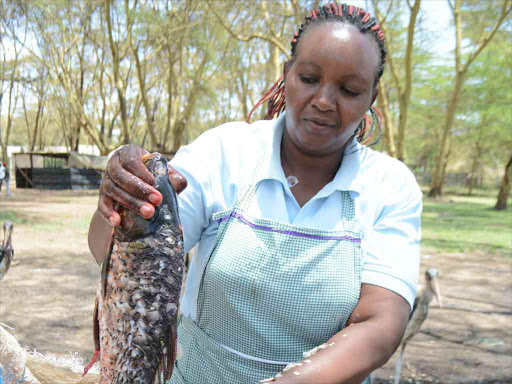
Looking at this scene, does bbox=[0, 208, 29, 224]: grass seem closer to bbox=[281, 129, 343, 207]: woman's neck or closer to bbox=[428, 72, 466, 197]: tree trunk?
bbox=[281, 129, 343, 207]: woman's neck

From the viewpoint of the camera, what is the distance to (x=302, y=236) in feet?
5.17

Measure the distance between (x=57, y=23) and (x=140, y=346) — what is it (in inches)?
917


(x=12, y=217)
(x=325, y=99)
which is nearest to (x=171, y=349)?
(x=325, y=99)

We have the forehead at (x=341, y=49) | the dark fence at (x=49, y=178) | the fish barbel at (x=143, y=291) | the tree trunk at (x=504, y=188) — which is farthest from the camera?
the dark fence at (x=49, y=178)

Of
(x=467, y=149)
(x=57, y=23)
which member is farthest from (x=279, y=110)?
(x=467, y=149)

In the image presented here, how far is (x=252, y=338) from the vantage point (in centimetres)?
156

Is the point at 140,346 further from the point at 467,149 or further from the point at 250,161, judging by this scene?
the point at 467,149

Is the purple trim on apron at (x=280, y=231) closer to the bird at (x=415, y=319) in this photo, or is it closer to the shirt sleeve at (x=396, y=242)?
the shirt sleeve at (x=396, y=242)

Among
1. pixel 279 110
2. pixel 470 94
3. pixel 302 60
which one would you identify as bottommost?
pixel 279 110

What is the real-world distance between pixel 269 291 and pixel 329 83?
660 mm

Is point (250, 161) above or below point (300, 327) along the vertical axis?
above

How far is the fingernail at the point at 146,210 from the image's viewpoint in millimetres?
1210

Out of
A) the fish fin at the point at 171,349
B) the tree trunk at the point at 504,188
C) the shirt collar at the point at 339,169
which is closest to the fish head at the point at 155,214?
the fish fin at the point at 171,349

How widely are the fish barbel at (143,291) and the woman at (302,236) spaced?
14 cm
